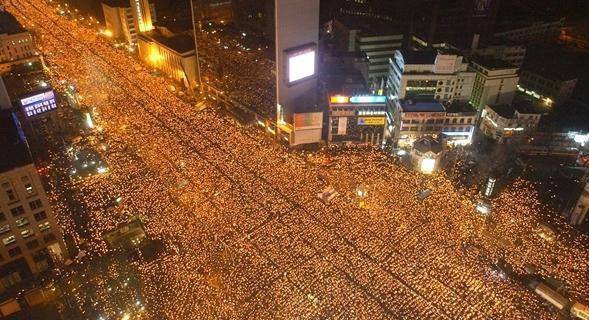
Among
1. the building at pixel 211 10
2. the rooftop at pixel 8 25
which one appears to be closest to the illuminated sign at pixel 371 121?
the building at pixel 211 10

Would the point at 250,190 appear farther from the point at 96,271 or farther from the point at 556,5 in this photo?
the point at 556,5

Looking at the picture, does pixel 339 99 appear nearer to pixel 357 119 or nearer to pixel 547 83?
pixel 357 119

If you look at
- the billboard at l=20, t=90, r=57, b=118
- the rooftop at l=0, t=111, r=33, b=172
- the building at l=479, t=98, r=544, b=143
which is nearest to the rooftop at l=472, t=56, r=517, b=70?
the building at l=479, t=98, r=544, b=143

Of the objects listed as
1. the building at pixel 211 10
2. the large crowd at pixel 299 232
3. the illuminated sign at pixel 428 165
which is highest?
the building at pixel 211 10

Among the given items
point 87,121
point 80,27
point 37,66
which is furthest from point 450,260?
point 80,27

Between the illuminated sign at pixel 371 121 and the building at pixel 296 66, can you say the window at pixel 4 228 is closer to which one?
the building at pixel 296 66

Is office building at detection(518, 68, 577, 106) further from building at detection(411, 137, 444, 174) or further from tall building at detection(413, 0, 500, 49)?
building at detection(411, 137, 444, 174)
